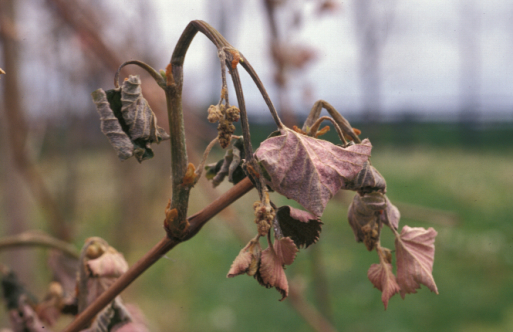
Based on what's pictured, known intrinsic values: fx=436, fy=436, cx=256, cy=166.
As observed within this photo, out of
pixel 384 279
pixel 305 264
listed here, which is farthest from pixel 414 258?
pixel 305 264

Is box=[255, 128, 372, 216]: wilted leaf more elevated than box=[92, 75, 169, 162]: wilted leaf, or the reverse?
box=[92, 75, 169, 162]: wilted leaf

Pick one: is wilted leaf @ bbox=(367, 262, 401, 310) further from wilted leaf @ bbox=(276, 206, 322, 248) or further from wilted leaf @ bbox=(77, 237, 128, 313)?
wilted leaf @ bbox=(77, 237, 128, 313)

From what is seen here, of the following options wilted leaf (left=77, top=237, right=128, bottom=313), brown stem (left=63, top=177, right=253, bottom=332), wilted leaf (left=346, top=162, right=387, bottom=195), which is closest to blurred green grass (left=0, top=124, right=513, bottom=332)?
wilted leaf (left=77, top=237, right=128, bottom=313)

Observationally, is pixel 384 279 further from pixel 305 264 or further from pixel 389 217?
pixel 305 264

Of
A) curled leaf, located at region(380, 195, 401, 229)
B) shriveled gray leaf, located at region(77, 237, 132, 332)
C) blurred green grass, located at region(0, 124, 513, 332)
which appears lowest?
blurred green grass, located at region(0, 124, 513, 332)

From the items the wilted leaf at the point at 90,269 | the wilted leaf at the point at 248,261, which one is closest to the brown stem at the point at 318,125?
the wilted leaf at the point at 248,261

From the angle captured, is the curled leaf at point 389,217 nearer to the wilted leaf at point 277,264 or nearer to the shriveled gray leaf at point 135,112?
the wilted leaf at point 277,264
